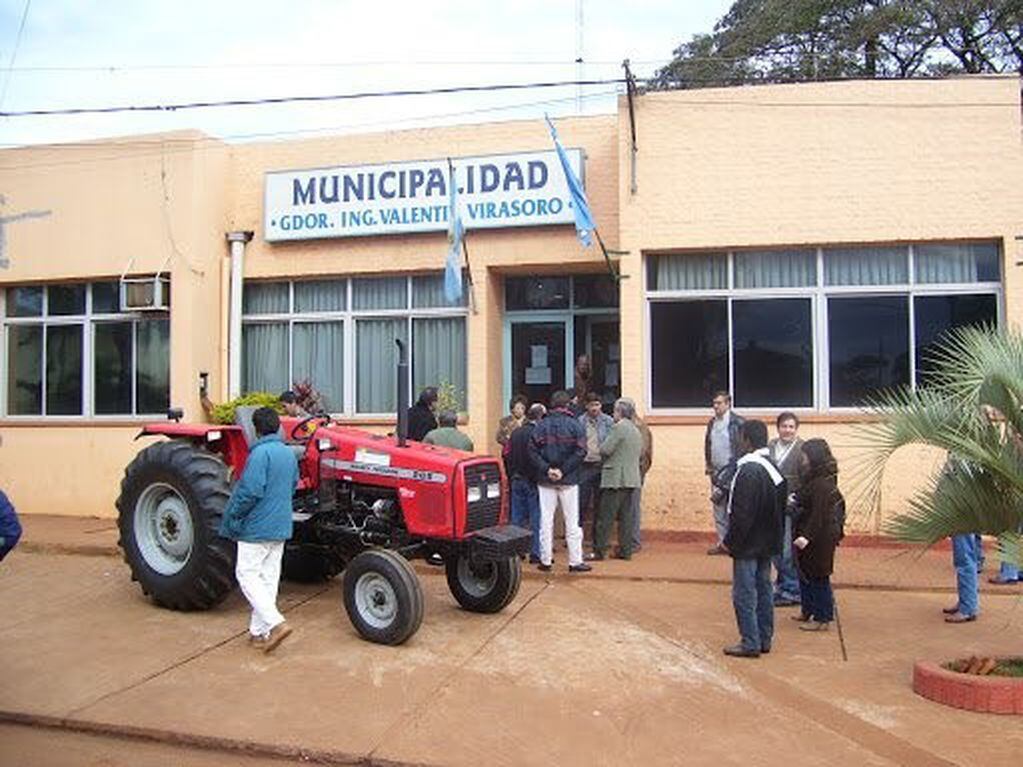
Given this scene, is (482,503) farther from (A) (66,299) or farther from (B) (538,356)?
(A) (66,299)

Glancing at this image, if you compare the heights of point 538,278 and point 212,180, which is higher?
point 212,180

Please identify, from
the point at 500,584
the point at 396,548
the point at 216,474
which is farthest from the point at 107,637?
the point at 500,584

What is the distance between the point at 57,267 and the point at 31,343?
137 centimetres

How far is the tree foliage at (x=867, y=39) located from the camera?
82.8ft

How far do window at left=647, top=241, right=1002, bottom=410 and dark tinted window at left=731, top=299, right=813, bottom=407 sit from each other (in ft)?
0.04

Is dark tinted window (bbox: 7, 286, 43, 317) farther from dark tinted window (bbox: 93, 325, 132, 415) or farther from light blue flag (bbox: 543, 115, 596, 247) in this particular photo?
light blue flag (bbox: 543, 115, 596, 247)

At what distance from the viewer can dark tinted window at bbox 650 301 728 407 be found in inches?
492

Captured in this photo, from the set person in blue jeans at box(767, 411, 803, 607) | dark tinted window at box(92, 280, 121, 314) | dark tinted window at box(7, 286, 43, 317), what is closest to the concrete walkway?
person in blue jeans at box(767, 411, 803, 607)

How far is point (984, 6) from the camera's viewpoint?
24.8 m

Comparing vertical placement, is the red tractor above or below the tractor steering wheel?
below

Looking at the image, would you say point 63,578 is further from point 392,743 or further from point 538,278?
point 538,278

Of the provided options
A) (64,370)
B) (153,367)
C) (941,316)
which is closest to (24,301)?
(64,370)

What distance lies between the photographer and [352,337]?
14195 millimetres

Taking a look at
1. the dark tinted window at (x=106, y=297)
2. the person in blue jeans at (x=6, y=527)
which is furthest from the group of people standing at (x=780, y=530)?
the dark tinted window at (x=106, y=297)
